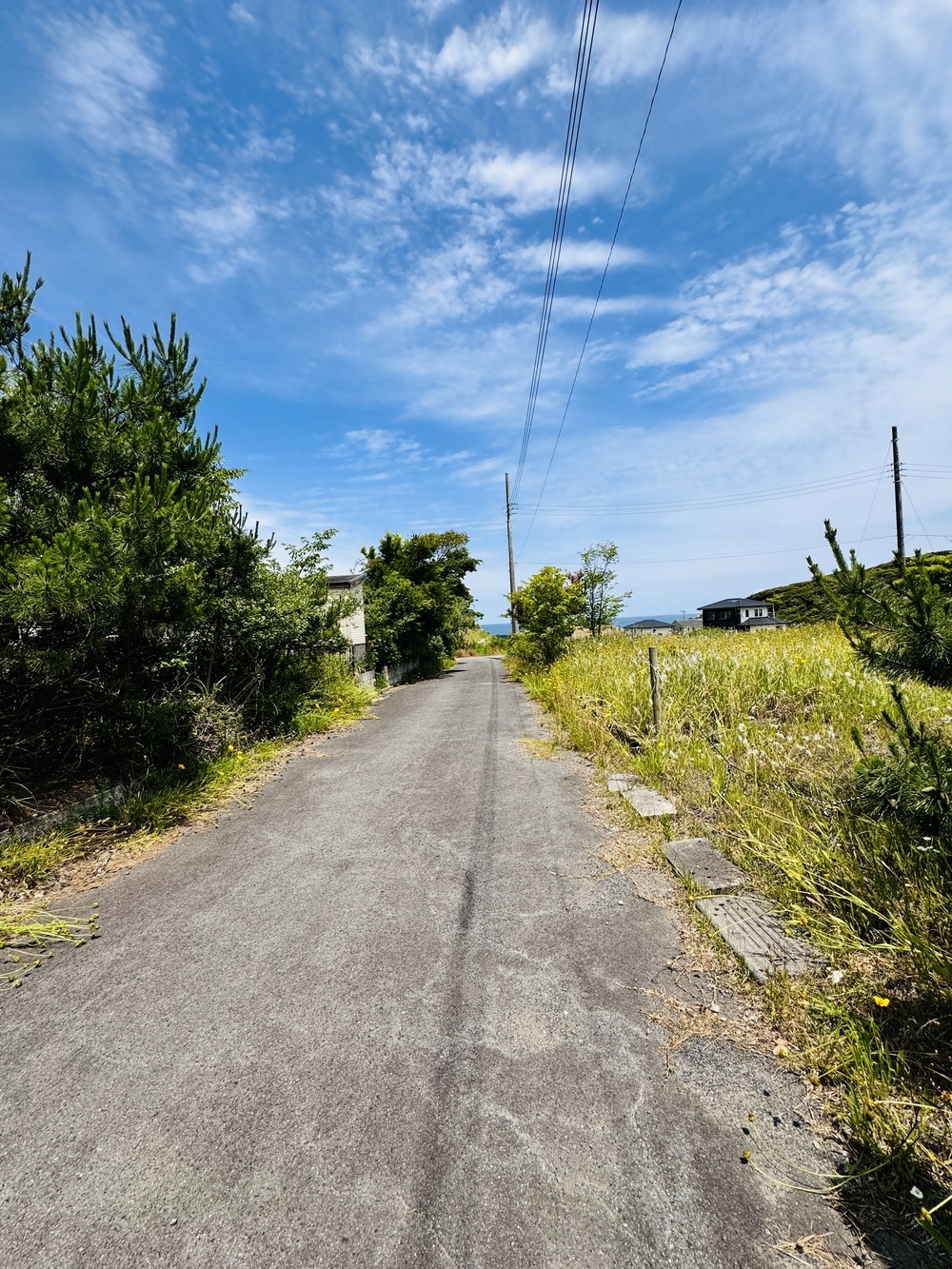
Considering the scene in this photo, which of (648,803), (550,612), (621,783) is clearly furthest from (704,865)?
(550,612)

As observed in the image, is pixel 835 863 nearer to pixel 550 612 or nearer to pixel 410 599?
pixel 550 612

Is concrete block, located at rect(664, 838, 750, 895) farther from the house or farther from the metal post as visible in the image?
the house

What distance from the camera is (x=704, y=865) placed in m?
3.35

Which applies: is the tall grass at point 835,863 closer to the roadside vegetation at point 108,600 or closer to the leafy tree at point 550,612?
the roadside vegetation at point 108,600

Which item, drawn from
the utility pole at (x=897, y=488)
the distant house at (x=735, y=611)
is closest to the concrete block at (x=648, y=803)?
the utility pole at (x=897, y=488)

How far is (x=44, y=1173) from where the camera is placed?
1692 millimetres

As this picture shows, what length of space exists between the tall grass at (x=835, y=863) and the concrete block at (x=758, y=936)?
0.08m

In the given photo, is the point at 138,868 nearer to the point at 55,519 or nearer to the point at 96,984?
the point at 96,984

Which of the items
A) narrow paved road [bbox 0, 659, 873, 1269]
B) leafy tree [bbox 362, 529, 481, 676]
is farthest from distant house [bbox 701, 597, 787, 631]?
narrow paved road [bbox 0, 659, 873, 1269]

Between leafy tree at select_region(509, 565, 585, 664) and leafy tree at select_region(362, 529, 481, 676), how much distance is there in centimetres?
366

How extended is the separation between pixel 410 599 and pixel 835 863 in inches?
550

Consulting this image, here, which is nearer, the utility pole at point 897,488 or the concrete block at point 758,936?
the concrete block at point 758,936

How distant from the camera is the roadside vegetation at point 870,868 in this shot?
5.58 ft

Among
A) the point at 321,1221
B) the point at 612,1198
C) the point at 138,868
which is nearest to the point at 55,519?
the point at 138,868
